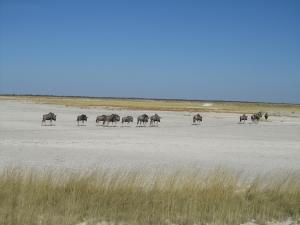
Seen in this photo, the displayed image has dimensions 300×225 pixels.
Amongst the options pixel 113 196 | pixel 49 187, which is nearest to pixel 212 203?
pixel 113 196

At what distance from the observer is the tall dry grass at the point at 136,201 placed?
8273 millimetres

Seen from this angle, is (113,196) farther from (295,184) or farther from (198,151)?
(198,151)

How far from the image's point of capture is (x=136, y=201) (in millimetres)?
8992

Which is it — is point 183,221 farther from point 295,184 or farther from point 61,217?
point 295,184

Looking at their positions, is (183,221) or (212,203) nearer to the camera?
(183,221)

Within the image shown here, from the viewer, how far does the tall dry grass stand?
827 centimetres

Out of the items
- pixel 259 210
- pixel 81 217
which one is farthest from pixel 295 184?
pixel 81 217

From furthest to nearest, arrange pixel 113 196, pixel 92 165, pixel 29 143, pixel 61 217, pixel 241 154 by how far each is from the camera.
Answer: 1. pixel 29 143
2. pixel 241 154
3. pixel 92 165
4. pixel 113 196
5. pixel 61 217

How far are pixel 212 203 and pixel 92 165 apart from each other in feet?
24.0

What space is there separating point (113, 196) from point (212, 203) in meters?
1.84

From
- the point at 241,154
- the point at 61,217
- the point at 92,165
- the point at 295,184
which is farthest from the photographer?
the point at 241,154

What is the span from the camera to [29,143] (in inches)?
922

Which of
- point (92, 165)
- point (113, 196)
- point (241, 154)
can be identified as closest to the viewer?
point (113, 196)

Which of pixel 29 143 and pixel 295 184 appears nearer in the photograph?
pixel 295 184
